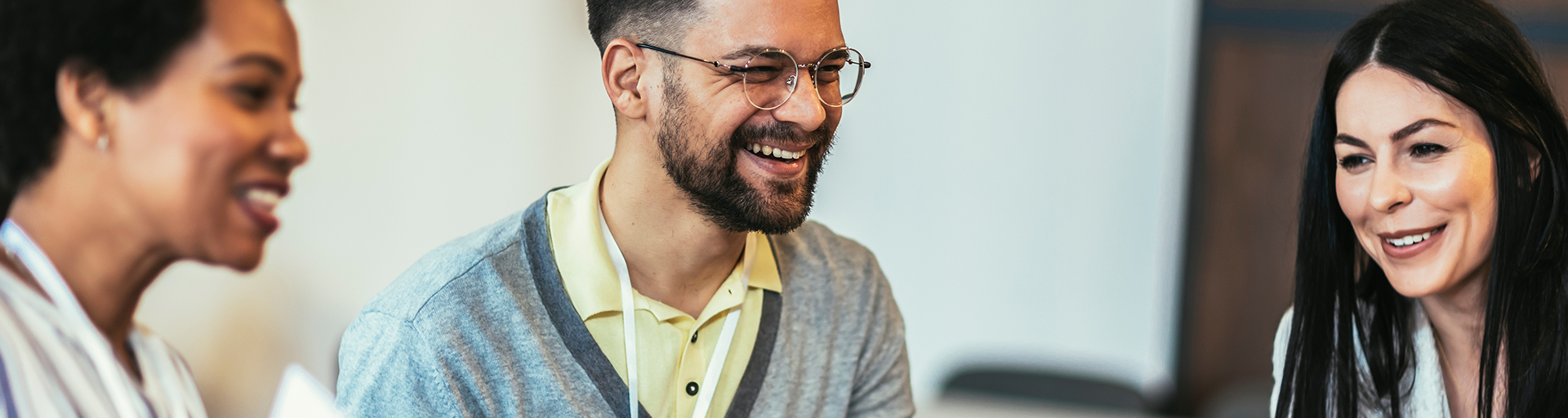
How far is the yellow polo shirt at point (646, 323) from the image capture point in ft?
4.85

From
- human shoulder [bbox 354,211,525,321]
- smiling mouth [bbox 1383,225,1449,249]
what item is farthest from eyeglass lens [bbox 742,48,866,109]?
smiling mouth [bbox 1383,225,1449,249]

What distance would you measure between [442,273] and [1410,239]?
1.38m

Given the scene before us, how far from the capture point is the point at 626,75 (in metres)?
1.52

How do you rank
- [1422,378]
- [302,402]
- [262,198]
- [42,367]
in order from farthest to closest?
[1422,378] → [302,402] → [262,198] → [42,367]

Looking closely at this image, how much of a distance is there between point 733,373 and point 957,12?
2064mm

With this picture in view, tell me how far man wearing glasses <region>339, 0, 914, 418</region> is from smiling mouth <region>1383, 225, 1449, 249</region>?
2.70 feet

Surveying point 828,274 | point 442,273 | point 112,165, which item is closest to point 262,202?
point 112,165

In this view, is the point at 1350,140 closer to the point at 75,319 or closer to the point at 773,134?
the point at 773,134

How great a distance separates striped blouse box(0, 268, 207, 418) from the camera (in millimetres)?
699

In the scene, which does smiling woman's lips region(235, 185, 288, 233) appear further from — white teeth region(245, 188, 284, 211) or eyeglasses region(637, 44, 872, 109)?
eyeglasses region(637, 44, 872, 109)

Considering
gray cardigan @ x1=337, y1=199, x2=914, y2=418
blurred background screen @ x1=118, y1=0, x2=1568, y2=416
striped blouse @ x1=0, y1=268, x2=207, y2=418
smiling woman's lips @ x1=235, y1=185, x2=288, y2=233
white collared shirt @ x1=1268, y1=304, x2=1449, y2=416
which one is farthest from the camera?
blurred background screen @ x1=118, y1=0, x2=1568, y2=416

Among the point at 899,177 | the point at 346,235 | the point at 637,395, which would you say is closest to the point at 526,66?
the point at 346,235

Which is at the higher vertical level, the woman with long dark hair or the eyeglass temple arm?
the eyeglass temple arm

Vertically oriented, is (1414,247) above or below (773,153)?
below
